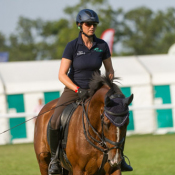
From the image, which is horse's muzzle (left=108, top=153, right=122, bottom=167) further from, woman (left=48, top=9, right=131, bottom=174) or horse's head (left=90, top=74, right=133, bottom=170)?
woman (left=48, top=9, right=131, bottom=174)

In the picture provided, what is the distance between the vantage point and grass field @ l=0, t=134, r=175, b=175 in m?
10.7

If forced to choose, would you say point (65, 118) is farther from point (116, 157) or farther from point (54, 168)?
point (116, 157)

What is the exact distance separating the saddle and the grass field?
3883 mm

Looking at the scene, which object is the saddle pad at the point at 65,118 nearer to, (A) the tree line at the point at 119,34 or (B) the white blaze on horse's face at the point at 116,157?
(B) the white blaze on horse's face at the point at 116,157

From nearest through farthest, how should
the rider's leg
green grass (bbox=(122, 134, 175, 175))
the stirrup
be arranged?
the rider's leg → the stirrup → green grass (bbox=(122, 134, 175, 175))

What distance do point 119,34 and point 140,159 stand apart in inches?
2096

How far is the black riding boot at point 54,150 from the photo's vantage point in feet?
22.1

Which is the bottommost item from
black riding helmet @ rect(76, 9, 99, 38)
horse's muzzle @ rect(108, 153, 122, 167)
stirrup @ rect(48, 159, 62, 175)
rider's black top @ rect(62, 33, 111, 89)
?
stirrup @ rect(48, 159, 62, 175)

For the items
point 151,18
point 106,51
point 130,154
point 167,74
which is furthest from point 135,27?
point 106,51

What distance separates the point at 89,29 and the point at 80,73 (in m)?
0.68

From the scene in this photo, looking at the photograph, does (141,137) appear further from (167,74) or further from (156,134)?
(167,74)

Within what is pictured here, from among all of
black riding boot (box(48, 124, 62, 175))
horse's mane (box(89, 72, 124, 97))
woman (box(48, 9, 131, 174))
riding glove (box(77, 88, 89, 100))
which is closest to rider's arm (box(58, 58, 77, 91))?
woman (box(48, 9, 131, 174))

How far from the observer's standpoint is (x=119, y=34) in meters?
65.0

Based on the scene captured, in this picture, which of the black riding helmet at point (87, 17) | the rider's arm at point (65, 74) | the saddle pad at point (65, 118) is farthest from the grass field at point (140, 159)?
the black riding helmet at point (87, 17)
